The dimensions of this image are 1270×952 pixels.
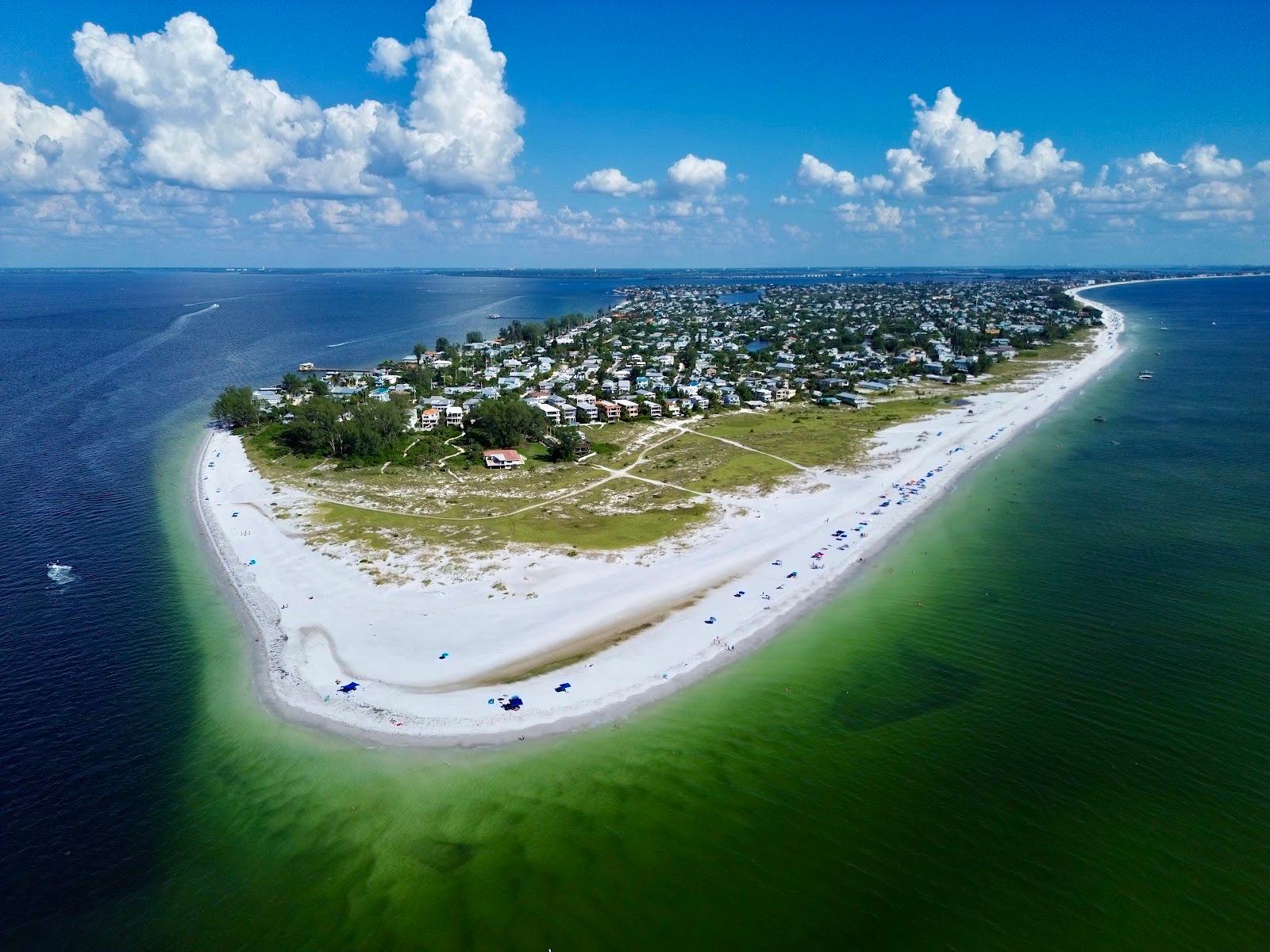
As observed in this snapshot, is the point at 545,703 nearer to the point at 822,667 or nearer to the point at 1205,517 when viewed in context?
the point at 822,667

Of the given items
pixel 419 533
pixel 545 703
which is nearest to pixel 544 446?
pixel 419 533

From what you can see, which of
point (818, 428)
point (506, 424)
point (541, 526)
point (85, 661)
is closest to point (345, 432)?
point (506, 424)

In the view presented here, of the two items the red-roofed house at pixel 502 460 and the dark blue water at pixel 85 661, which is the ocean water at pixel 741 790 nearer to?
the dark blue water at pixel 85 661

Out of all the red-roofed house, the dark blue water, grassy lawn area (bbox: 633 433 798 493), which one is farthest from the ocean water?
the red-roofed house

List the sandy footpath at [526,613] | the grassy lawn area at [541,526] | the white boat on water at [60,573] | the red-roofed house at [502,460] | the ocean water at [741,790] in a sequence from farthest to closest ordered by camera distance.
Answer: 1. the red-roofed house at [502,460]
2. the grassy lawn area at [541,526]
3. the white boat on water at [60,573]
4. the sandy footpath at [526,613]
5. the ocean water at [741,790]

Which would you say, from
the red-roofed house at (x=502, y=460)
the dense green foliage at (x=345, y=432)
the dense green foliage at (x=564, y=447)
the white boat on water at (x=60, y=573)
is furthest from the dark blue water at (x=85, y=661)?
the dense green foliage at (x=564, y=447)
